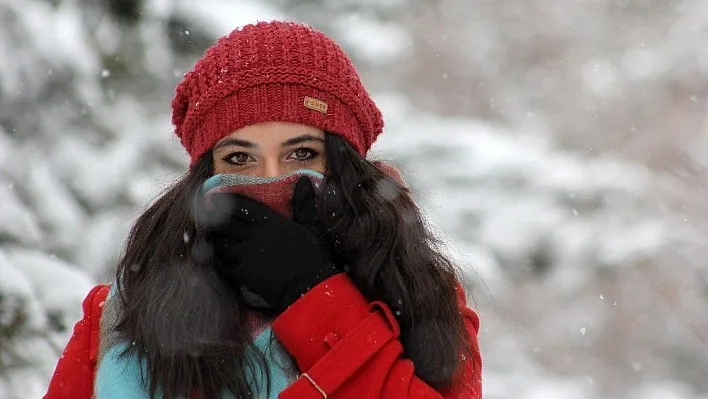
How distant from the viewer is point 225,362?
161 cm

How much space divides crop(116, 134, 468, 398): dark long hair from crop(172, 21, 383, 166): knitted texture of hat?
0.24 feet

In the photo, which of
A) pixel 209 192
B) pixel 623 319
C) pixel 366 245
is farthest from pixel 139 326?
pixel 623 319

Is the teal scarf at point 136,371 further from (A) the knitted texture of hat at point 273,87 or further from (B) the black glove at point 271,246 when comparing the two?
(A) the knitted texture of hat at point 273,87

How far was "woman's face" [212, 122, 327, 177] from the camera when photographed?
1752mm

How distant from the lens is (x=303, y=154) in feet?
5.91

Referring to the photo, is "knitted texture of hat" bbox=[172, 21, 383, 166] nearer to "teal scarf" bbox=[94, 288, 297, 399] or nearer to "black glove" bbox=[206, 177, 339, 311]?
"black glove" bbox=[206, 177, 339, 311]

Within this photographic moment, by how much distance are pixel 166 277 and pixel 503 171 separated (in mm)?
3018

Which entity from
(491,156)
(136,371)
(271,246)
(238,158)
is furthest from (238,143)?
(491,156)

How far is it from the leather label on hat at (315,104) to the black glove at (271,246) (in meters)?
0.18

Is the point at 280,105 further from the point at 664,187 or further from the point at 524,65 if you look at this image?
the point at 524,65

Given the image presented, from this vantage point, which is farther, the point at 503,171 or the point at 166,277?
the point at 503,171

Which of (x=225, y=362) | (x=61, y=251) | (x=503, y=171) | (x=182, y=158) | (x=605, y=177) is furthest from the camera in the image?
(x=605, y=177)

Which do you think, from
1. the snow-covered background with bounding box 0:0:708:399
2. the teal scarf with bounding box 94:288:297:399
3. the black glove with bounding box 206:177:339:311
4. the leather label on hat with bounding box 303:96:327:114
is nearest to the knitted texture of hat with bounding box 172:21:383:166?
the leather label on hat with bounding box 303:96:327:114

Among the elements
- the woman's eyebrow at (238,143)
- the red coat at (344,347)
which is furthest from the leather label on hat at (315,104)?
the red coat at (344,347)
